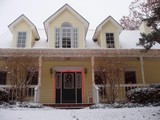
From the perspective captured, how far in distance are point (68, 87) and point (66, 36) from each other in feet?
12.5

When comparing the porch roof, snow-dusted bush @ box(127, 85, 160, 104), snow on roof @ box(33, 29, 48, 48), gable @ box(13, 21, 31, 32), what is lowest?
snow-dusted bush @ box(127, 85, 160, 104)

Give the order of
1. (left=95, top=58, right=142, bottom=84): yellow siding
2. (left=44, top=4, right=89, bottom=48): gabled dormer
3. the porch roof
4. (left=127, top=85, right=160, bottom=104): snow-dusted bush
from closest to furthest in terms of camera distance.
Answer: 1. (left=127, top=85, right=160, bottom=104): snow-dusted bush
2. the porch roof
3. (left=44, top=4, right=89, bottom=48): gabled dormer
4. (left=95, top=58, right=142, bottom=84): yellow siding

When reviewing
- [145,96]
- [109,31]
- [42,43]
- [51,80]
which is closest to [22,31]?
[42,43]

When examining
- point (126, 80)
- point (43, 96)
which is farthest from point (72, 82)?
point (126, 80)

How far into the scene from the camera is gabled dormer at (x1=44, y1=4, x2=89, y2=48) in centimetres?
1741

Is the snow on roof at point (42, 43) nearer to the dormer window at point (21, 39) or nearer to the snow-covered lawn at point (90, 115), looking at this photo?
the dormer window at point (21, 39)

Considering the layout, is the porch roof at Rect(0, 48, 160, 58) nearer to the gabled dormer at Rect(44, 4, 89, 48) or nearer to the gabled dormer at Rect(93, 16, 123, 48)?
the gabled dormer at Rect(44, 4, 89, 48)

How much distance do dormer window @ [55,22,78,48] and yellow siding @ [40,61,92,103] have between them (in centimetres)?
134

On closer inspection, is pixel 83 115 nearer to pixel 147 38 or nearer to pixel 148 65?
pixel 147 38

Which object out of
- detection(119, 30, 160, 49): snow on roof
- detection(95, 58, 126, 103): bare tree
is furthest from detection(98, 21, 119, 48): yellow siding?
detection(95, 58, 126, 103): bare tree

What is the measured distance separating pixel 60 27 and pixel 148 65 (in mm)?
7326

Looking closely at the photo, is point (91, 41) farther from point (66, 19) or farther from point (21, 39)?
point (21, 39)

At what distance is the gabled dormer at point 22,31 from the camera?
17.4 metres

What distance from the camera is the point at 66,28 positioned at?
17703 mm
